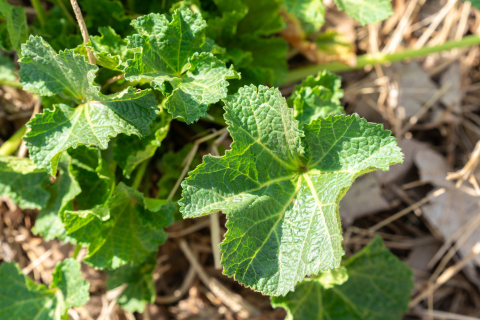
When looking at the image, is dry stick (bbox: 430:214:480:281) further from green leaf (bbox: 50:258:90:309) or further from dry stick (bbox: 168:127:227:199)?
green leaf (bbox: 50:258:90:309)

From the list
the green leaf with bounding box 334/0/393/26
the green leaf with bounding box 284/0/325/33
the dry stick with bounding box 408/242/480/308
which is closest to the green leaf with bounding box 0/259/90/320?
the green leaf with bounding box 284/0/325/33

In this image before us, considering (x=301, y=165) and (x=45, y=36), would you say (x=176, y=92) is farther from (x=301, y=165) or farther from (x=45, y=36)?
(x=45, y=36)

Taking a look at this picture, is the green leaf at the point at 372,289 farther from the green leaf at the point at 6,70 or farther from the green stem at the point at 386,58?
the green leaf at the point at 6,70

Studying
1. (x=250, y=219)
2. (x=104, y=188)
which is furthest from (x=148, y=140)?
(x=250, y=219)

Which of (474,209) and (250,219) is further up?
(250,219)

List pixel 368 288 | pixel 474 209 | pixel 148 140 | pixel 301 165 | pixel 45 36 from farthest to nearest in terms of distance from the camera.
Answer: pixel 474 209 → pixel 368 288 → pixel 45 36 → pixel 148 140 → pixel 301 165

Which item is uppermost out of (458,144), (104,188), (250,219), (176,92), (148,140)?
(176,92)

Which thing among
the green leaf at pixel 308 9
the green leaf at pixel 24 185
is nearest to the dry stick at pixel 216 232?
the green leaf at pixel 308 9
